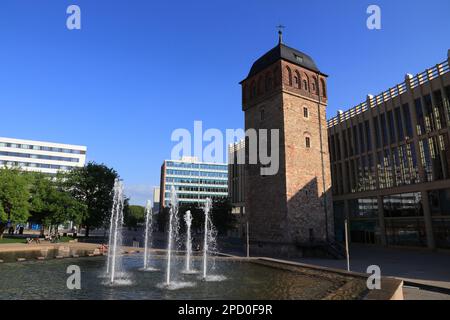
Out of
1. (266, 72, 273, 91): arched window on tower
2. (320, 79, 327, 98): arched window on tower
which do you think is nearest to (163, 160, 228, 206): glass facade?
(320, 79, 327, 98): arched window on tower

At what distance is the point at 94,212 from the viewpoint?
48.2 meters

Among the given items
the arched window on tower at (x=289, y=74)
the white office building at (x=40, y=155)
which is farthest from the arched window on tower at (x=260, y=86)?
the white office building at (x=40, y=155)

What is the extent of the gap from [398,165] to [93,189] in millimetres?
42961

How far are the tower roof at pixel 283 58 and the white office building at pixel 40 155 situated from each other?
268 feet

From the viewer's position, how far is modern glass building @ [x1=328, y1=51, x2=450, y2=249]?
35.3 meters

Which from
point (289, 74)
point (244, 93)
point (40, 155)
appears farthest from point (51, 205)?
point (40, 155)

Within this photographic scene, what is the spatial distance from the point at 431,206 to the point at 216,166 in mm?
88597

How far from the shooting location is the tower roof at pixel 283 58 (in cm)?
3588

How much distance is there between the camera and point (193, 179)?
11956cm

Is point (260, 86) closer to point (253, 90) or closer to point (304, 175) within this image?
point (253, 90)

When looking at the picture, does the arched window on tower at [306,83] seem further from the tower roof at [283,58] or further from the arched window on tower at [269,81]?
the arched window on tower at [269,81]

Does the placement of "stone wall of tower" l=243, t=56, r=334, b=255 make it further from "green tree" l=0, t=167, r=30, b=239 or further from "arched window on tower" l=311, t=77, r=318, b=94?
"green tree" l=0, t=167, r=30, b=239
